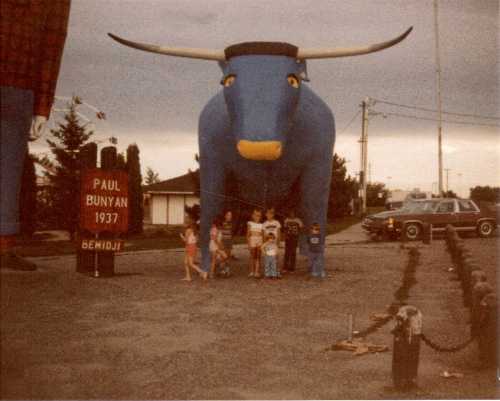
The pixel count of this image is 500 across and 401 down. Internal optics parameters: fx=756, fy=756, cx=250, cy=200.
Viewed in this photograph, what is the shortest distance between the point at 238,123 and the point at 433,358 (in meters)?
2.22

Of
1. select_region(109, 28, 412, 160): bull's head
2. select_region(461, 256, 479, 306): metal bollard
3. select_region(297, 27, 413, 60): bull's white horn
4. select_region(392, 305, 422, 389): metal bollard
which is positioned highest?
select_region(297, 27, 413, 60): bull's white horn

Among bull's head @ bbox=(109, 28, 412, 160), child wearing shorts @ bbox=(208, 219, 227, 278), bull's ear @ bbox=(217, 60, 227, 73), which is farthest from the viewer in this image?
child wearing shorts @ bbox=(208, 219, 227, 278)

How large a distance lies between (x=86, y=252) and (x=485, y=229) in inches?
208

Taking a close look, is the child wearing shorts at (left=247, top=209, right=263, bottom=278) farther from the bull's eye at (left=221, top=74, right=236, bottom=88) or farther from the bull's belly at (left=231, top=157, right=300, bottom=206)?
the bull's eye at (left=221, top=74, right=236, bottom=88)

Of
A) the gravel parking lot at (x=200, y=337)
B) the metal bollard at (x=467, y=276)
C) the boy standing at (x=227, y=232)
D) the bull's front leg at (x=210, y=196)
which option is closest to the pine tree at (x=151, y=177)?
the gravel parking lot at (x=200, y=337)

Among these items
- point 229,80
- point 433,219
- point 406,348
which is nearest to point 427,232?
point 433,219

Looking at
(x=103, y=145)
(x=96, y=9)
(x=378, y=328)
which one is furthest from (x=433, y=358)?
(x=96, y=9)

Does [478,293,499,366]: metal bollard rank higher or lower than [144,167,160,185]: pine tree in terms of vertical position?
lower

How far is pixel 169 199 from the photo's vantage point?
5852mm

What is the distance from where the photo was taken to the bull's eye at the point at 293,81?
5.82 metres

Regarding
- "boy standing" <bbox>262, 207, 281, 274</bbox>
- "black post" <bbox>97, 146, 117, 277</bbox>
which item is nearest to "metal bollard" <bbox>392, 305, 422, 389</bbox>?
"black post" <bbox>97, 146, 117, 277</bbox>

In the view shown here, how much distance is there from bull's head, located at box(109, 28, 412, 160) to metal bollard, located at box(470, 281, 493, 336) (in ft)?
5.77

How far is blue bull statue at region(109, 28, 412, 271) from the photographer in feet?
18.2

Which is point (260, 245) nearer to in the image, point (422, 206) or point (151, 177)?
point (151, 177)
